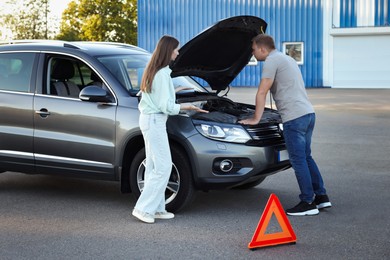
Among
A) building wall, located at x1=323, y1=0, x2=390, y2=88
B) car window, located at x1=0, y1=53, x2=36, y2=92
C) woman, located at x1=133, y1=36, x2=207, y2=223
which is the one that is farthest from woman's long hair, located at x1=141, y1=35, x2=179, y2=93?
building wall, located at x1=323, y1=0, x2=390, y2=88

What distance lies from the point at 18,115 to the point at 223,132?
2351mm

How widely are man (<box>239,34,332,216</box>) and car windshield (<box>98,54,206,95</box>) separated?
48.0 inches

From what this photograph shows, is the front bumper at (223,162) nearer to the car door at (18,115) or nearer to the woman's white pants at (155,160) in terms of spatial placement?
the woman's white pants at (155,160)

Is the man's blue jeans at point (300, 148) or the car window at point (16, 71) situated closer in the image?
the man's blue jeans at point (300, 148)

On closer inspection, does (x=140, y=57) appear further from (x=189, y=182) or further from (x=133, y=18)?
(x=133, y=18)

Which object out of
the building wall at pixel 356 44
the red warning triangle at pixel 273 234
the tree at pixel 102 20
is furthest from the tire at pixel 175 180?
the tree at pixel 102 20

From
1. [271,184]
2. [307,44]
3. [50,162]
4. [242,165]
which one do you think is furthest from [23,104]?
[307,44]

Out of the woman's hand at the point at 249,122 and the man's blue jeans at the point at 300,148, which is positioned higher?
the woman's hand at the point at 249,122

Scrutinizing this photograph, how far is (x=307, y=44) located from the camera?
36.2m

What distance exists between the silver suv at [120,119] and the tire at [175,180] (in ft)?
0.03

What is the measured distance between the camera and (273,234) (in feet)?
18.8

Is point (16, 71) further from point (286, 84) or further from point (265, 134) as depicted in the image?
point (286, 84)

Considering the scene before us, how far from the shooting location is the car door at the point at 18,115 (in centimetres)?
749

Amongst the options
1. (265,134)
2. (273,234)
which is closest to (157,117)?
(265,134)
